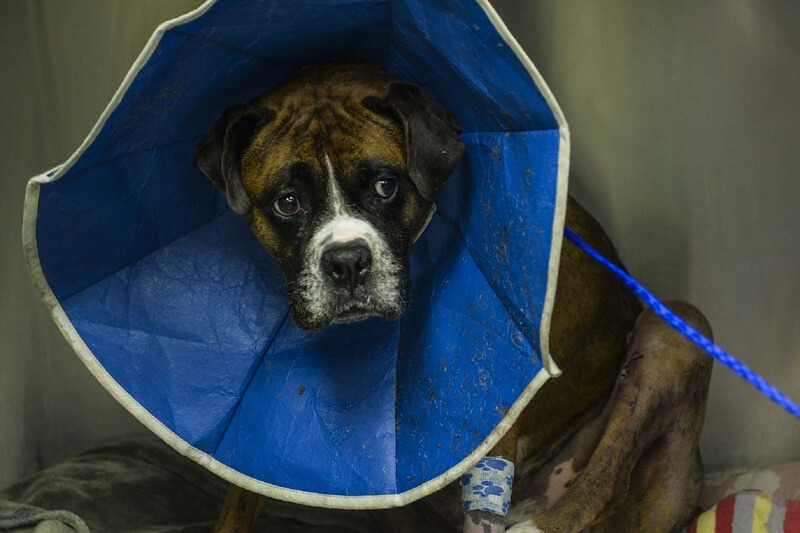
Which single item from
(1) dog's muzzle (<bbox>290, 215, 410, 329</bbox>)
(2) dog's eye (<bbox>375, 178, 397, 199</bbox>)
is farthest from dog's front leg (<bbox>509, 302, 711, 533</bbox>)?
(2) dog's eye (<bbox>375, 178, 397, 199</bbox>)

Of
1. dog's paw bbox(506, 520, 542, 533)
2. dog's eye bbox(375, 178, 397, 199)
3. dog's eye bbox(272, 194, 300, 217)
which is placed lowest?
dog's paw bbox(506, 520, 542, 533)

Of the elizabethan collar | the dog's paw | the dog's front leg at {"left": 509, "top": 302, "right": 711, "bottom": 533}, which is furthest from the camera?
the dog's front leg at {"left": 509, "top": 302, "right": 711, "bottom": 533}

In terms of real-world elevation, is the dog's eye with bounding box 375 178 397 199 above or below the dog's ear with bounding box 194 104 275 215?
above

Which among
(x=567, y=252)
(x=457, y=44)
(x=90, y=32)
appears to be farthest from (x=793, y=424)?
(x=90, y=32)

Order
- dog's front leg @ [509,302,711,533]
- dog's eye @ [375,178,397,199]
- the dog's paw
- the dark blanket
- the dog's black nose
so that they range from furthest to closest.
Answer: the dark blanket, dog's front leg @ [509,302,711,533], the dog's paw, dog's eye @ [375,178,397,199], the dog's black nose

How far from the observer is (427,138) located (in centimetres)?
234

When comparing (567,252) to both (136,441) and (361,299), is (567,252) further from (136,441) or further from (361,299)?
(136,441)

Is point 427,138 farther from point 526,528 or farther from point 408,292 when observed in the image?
point 526,528

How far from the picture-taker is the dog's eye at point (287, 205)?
2.39 meters

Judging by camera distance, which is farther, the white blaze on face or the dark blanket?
the dark blanket

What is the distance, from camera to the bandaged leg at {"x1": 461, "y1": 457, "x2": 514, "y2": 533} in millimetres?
2414

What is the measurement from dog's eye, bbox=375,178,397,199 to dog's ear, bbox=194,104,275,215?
31cm

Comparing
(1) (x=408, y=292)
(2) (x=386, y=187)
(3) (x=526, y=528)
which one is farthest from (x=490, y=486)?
(2) (x=386, y=187)

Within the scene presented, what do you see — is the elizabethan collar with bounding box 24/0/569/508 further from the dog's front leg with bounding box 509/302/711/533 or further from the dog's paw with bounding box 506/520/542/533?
the dog's front leg with bounding box 509/302/711/533
